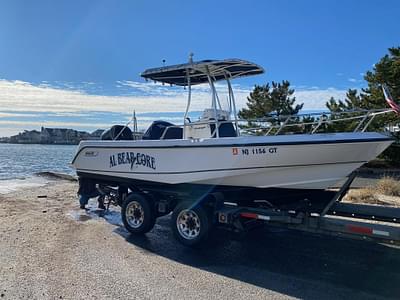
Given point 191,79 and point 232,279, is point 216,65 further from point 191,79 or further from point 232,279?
point 232,279

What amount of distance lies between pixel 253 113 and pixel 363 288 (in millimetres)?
20570

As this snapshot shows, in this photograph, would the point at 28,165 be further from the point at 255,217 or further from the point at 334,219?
the point at 334,219

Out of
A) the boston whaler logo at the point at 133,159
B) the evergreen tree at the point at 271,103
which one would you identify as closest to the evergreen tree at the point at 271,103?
the evergreen tree at the point at 271,103

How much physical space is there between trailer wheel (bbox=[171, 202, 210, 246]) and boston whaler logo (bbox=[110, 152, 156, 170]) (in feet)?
3.43

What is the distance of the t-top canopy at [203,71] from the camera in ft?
24.4

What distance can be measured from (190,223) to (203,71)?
307 cm

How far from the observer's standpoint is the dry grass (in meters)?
10.8

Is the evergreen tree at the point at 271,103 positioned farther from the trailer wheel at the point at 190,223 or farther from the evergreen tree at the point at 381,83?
the trailer wheel at the point at 190,223

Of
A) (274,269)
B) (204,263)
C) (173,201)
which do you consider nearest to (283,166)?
(274,269)

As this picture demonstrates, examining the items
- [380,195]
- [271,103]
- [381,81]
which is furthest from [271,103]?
[380,195]

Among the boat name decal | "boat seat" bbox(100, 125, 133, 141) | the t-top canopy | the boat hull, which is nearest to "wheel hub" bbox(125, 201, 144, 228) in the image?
the boat hull

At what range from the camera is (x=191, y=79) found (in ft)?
28.0

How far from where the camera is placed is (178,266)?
5801mm

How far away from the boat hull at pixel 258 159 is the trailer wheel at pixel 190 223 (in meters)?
0.49
